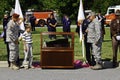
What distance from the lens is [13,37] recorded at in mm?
13266

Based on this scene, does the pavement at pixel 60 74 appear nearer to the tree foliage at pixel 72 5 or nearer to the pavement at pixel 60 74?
the pavement at pixel 60 74

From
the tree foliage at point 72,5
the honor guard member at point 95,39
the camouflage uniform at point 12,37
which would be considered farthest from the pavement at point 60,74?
the tree foliage at point 72,5

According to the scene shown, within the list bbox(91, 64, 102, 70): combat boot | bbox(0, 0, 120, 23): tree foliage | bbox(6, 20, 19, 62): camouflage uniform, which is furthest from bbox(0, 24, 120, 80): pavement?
bbox(0, 0, 120, 23): tree foliage

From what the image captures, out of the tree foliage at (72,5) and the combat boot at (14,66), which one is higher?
the tree foliage at (72,5)

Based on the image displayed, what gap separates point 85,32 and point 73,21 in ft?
120

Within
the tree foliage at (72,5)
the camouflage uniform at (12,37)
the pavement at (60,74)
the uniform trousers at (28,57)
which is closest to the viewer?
the pavement at (60,74)

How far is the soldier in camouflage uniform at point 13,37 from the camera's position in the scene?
1320cm

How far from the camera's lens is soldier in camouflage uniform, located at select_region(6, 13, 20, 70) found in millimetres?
13203

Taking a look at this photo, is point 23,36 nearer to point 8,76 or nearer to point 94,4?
point 8,76

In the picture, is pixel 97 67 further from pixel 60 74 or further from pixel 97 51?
pixel 60 74

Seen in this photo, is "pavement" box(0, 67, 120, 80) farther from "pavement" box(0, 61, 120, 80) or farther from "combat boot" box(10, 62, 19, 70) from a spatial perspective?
"combat boot" box(10, 62, 19, 70)

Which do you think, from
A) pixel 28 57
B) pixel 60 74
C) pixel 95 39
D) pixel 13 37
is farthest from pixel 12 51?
pixel 95 39

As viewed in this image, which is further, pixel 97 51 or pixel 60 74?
pixel 97 51

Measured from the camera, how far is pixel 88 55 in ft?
45.5
